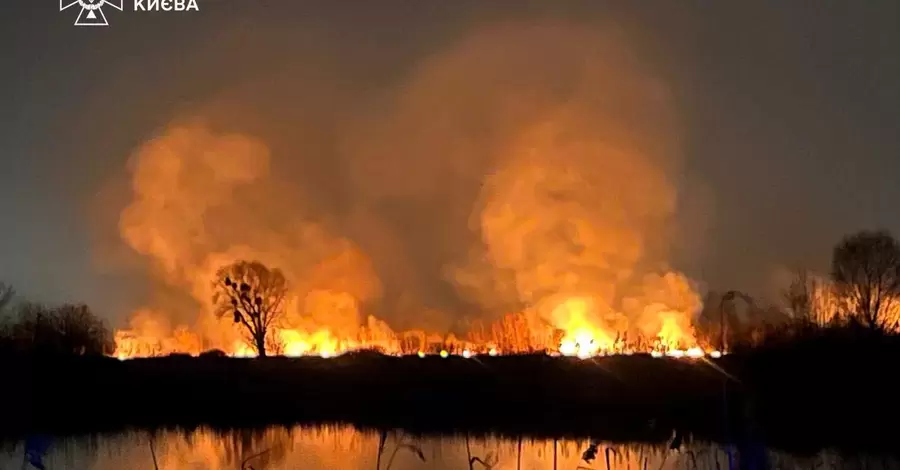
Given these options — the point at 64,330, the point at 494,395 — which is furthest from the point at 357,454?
the point at 64,330

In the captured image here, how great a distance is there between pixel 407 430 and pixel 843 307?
18.0m

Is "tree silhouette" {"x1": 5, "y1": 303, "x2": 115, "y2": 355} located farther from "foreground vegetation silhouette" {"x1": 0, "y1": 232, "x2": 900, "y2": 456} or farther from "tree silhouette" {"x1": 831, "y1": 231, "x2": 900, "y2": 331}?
"tree silhouette" {"x1": 831, "y1": 231, "x2": 900, "y2": 331}

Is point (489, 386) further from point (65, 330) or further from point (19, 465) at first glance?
point (65, 330)

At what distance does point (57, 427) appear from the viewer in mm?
31984

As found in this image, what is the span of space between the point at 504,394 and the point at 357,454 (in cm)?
1054

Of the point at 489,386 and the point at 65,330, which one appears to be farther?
the point at 65,330

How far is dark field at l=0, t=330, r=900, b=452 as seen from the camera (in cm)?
2845

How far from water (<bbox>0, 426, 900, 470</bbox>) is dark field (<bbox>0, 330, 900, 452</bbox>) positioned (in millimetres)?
2236

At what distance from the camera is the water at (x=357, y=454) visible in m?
21.7

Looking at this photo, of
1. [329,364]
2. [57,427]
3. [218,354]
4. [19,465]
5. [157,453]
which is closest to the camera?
[19,465]

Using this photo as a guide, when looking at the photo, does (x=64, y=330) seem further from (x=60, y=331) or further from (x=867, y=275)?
(x=867, y=275)

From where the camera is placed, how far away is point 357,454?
23.7m

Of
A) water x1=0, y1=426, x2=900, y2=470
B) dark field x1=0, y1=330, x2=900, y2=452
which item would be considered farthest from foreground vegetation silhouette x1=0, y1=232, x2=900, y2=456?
water x1=0, y1=426, x2=900, y2=470

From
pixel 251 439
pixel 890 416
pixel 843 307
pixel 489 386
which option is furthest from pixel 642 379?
pixel 251 439
